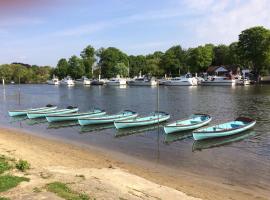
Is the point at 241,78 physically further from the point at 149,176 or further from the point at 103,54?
the point at 149,176

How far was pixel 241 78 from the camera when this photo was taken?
135 metres

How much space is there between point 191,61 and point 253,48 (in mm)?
35024

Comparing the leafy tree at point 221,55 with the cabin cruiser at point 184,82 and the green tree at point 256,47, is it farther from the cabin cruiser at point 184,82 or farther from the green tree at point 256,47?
the green tree at point 256,47

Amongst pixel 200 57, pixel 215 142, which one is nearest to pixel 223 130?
pixel 215 142

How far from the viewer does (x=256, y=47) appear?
122 m

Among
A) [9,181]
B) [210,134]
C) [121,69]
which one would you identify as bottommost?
[210,134]

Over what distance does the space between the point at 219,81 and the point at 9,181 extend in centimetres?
12101

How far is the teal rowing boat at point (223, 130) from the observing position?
Result: 32.4 metres

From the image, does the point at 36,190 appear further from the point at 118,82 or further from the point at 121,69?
the point at 121,69

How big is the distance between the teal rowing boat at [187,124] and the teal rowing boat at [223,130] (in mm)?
2772

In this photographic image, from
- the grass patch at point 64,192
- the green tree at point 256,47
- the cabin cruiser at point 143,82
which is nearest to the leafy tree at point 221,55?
the green tree at point 256,47

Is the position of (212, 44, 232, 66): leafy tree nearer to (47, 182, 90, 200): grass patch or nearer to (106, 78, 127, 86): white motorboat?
(106, 78, 127, 86): white motorboat

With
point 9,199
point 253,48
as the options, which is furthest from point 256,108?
point 253,48

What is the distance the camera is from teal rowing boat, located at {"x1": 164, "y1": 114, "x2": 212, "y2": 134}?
116ft
